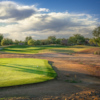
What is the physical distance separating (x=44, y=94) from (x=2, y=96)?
192 centimetres

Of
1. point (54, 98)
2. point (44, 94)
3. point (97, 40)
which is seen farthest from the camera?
point (97, 40)

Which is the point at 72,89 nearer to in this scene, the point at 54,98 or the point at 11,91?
the point at 54,98

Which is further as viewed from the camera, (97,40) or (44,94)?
(97,40)

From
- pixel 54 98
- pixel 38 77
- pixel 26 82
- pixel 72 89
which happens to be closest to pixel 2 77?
pixel 26 82

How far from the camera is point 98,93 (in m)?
6.00

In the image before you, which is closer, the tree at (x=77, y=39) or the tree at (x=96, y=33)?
the tree at (x=96, y=33)

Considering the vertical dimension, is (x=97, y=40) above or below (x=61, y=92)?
above

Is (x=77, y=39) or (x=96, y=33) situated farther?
(x=77, y=39)

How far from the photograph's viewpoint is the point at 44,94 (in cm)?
570

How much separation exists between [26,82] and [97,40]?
1961 inches

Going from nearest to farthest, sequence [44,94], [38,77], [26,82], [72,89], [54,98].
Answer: [54,98] < [44,94] < [72,89] < [26,82] < [38,77]

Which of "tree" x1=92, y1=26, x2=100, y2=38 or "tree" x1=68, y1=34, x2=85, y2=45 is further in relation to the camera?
"tree" x1=68, y1=34, x2=85, y2=45

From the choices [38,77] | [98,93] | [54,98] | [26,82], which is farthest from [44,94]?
[98,93]

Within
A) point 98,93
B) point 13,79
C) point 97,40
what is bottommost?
point 98,93
